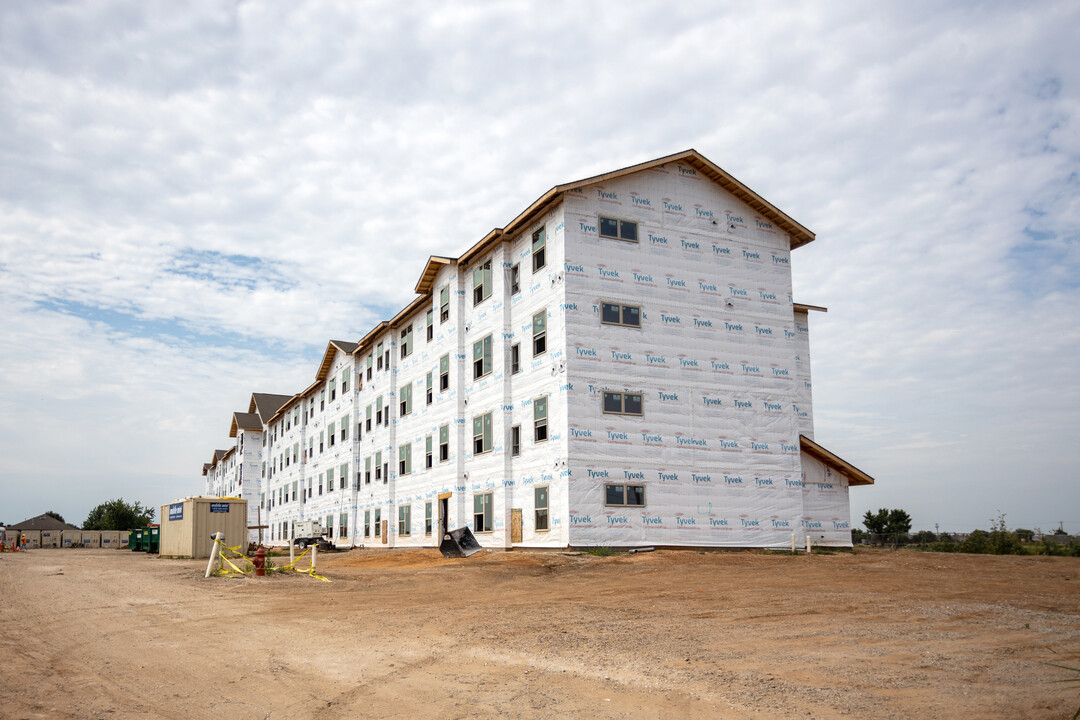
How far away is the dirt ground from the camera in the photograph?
26.9 feet

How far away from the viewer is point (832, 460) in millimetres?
32500

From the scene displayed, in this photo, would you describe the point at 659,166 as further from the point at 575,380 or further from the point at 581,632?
the point at 581,632

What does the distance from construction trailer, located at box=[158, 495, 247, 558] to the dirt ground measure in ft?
68.7

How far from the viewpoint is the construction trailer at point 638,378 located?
1097 inches

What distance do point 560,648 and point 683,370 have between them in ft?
62.6

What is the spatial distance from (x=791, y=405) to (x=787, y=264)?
590 cm

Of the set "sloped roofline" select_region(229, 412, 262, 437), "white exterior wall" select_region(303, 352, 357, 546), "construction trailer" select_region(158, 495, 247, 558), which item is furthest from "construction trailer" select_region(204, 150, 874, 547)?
"sloped roofline" select_region(229, 412, 262, 437)

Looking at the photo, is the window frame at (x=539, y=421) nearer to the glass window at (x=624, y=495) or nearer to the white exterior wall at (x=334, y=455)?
the glass window at (x=624, y=495)

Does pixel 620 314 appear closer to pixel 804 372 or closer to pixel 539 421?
pixel 539 421

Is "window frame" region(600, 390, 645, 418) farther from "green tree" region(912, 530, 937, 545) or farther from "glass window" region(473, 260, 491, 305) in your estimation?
"green tree" region(912, 530, 937, 545)

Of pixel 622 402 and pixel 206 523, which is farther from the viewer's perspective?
pixel 206 523

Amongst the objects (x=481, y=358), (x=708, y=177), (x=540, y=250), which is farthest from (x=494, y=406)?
(x=708, y=177)

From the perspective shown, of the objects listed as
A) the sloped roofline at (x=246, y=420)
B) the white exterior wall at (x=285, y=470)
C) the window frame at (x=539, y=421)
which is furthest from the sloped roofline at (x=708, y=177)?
the sloped roofline at (x=246, y=420)

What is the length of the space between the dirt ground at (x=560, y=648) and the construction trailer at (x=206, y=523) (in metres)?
20.9
